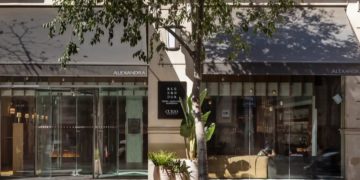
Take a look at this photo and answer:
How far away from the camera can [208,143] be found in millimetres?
15445

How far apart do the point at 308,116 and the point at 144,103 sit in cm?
427

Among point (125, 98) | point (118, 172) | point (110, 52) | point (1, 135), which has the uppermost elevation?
point (110, 52)

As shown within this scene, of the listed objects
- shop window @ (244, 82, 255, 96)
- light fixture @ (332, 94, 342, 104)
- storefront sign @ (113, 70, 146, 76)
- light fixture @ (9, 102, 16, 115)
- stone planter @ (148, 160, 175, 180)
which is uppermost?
storefront sign @ (113, 70, 146, 76)

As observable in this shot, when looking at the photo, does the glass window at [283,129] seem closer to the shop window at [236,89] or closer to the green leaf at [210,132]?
the shop window at [236,89]

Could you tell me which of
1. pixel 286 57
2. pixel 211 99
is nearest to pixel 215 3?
pixel 286 57

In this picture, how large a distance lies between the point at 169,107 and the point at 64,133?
3.19 m

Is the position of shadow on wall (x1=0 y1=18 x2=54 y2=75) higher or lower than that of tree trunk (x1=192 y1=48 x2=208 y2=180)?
higher

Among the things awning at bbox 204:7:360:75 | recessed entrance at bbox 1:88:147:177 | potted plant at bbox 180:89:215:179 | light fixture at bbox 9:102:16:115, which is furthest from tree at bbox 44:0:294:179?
light fixture at bbox 9:102:16:115

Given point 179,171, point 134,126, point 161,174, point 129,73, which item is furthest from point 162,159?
point 134,126

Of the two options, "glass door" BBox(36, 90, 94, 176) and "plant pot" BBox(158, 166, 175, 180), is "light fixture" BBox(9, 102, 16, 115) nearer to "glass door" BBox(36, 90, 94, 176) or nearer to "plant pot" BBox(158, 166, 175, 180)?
"glass door" BBox(36, 90, 94, 176)

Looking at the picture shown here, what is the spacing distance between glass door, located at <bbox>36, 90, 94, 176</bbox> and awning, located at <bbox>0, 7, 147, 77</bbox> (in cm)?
222

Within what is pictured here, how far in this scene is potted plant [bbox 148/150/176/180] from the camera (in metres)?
13.9

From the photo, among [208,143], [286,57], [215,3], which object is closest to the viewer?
[215,3]

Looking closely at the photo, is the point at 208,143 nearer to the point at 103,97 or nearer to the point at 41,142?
the point at 103,97
